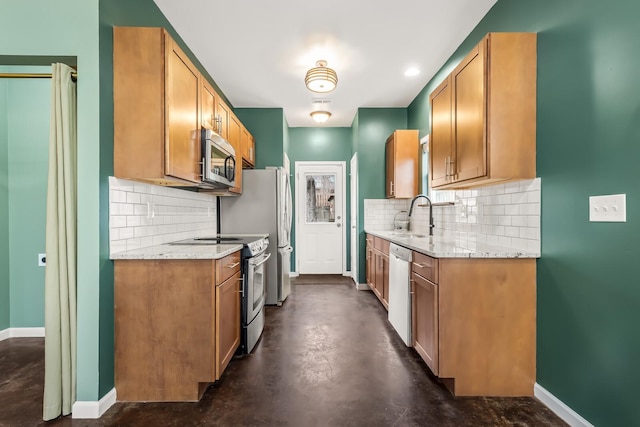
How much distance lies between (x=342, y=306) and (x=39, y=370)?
290cm

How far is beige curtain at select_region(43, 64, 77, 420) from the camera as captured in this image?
5.86ft

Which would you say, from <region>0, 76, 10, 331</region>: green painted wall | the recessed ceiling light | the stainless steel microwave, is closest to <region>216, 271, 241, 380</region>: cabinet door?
the stainless steel microwave

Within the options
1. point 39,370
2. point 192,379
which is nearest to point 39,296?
point 39,370

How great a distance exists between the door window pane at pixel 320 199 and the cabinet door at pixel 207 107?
3298 mm

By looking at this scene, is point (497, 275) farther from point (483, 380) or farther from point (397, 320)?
point (397, 320)

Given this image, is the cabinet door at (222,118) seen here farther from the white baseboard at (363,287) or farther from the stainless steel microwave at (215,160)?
the white baseboard at (363,287)

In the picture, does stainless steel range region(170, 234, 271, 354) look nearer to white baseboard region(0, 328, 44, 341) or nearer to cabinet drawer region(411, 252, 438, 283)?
cabinet drawer region(411, 252, 438, 283)

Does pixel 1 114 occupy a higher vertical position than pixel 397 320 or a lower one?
higher

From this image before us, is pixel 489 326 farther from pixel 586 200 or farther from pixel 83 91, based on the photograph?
pixel 83 91

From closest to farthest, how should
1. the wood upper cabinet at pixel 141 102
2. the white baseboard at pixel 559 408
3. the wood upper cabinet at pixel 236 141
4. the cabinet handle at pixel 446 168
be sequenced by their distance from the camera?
the white baseboard at pixel 559 408 → the wood upper cabinet at pixel 141 102 → the cabinet handle at pixel 446 168 → the wood upper cabinet at pixel 236 141

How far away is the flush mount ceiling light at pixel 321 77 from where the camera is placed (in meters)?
3.16

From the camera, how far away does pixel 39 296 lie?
2893 mm

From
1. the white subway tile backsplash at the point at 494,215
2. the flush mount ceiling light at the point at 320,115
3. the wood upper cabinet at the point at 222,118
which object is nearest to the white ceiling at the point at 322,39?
the flush mount ceiling light at the point at 320,115

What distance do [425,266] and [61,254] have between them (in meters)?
2.30
